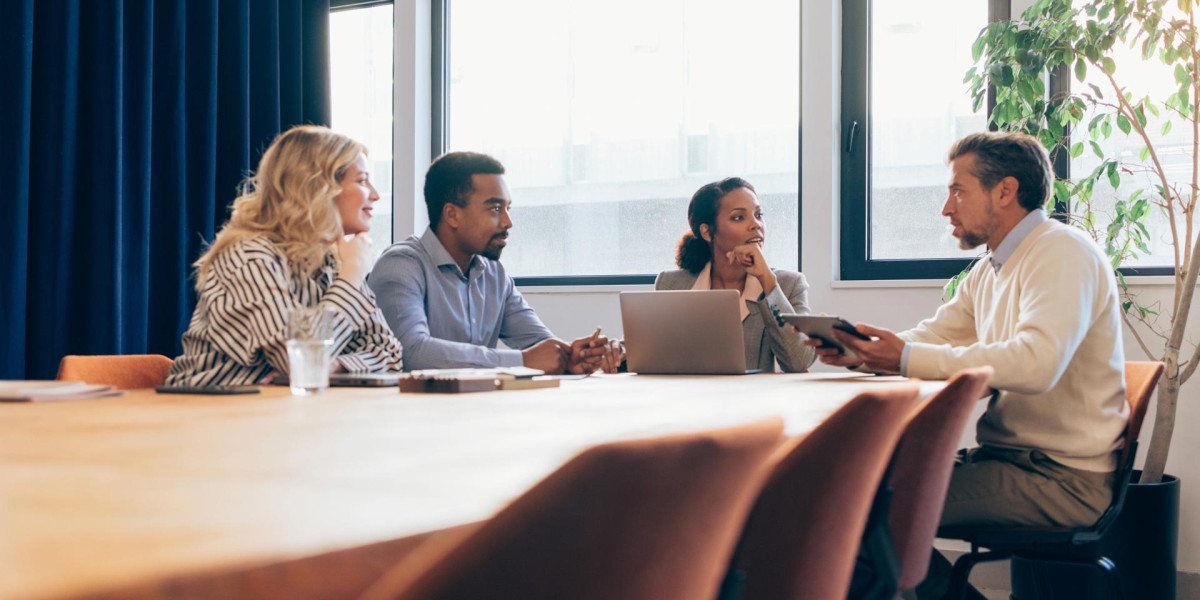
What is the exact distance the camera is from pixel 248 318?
6.04 feet

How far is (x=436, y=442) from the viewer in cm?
76

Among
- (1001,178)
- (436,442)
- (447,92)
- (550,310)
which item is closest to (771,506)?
(436,442)

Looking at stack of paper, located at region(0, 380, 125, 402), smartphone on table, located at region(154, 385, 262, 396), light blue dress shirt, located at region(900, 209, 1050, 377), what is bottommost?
smartphone on table, located at region(154, 385, 262, 396)

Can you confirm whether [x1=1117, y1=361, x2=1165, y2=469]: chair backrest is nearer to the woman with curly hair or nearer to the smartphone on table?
the woman with curly hair

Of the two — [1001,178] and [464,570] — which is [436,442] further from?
[1001,178]

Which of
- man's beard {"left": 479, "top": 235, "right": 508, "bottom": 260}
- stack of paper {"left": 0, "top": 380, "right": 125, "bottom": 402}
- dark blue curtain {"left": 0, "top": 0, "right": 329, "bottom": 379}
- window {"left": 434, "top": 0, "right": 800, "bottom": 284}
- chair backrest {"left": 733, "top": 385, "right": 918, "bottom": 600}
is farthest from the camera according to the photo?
window {"left": 434, "top": 0, "right": 800, "bottom": 284}

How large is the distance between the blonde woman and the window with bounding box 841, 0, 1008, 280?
1.82 metres

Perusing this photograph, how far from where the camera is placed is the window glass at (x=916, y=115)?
331 cm

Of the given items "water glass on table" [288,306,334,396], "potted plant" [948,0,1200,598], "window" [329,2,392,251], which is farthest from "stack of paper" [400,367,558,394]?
"window" [329,2,392,251]

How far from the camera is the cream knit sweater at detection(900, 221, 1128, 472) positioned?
1830 mm

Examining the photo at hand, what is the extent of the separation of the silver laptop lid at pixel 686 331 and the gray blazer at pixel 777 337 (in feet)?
1.51

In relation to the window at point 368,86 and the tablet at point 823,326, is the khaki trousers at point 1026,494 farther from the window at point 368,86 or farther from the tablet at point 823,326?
the window at point 368,86

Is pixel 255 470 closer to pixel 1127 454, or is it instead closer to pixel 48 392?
pixel 48 392

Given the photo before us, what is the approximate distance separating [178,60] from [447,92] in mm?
1117
